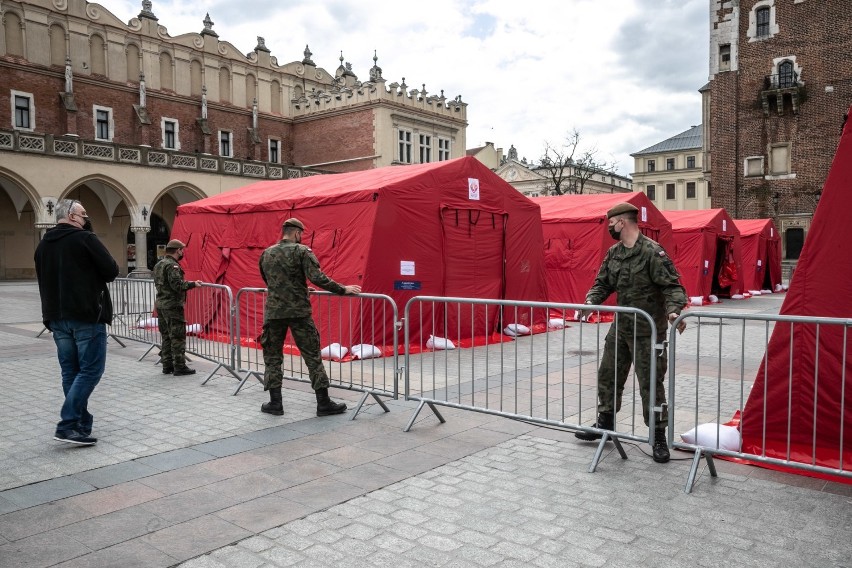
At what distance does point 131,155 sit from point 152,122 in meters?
8.32

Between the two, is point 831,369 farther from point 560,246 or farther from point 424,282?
point 560,246

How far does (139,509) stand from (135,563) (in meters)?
0.78

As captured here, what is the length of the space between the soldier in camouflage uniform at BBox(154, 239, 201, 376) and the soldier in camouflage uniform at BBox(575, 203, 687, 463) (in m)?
5.45

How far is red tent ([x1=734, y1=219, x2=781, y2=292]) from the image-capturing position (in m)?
26.3

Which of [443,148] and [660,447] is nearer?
[660,447]

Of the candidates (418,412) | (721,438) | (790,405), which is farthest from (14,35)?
(790,405)

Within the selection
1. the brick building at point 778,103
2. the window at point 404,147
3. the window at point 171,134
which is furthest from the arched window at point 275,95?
the brick building at point 778,103

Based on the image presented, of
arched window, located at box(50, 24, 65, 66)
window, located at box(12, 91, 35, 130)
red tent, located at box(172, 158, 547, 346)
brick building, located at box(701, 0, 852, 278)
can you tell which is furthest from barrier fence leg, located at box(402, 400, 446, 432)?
arched window, located at box(50, 24, 65, 66)

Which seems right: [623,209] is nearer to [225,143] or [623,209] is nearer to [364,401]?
[364,401]

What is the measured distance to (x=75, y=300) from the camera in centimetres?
529

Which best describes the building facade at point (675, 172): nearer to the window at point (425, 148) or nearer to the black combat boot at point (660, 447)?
the window at point (425, 148)

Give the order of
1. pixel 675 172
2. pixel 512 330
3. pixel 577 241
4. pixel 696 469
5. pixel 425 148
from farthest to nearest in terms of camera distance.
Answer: pixel 675 172 → pixel 425 148 → pixel 577 241 → pixel 512 330 → pixel 696 469

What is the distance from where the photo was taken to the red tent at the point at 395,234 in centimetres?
1005

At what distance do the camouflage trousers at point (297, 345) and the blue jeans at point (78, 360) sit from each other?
1541mm
